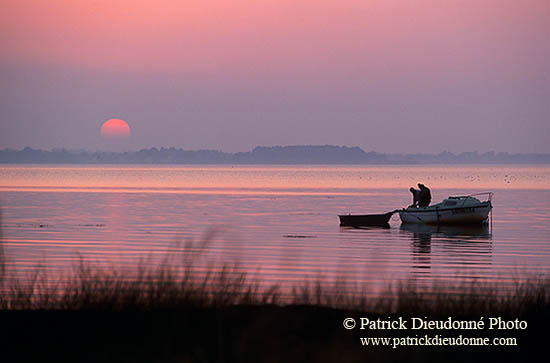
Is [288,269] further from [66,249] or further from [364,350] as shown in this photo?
[364,350]

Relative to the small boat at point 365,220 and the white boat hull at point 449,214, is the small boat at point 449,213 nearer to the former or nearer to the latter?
the white boat hull at point 449,214

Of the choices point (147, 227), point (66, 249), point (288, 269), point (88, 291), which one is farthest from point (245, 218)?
point (88, 291)

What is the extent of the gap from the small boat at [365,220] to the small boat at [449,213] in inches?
49.2

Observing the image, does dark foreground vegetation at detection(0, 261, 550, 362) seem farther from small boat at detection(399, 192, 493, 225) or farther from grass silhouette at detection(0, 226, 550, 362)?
small boat at detection(399, 192, 493, 225)

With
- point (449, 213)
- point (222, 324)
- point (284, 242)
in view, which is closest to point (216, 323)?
point (222, 324)

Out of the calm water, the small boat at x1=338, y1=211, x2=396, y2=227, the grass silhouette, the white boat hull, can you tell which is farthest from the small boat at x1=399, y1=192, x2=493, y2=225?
the grass silhouette

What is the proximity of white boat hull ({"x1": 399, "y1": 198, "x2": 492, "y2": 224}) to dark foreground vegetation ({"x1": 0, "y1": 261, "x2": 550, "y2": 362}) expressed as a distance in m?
39.2

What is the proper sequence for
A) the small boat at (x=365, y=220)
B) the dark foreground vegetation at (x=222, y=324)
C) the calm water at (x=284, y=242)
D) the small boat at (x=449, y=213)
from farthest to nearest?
the small boat at (x=365, y=220), the small boat at (x=449, y=213), the calm water at (x=284, y=242), the dark foreground vegetation at (x=222, y=324)

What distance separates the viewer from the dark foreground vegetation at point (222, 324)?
36.3 ft

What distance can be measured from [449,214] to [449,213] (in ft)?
0.31

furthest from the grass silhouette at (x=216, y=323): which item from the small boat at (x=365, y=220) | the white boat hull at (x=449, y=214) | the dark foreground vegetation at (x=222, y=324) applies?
the small boat at (x=365, y=220)

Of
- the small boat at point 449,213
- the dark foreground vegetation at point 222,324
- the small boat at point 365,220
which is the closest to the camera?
the dark foreground vegetation at point 222,324

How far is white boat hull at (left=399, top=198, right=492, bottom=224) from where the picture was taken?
54.4 meters

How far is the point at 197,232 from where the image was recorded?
53.2 m
